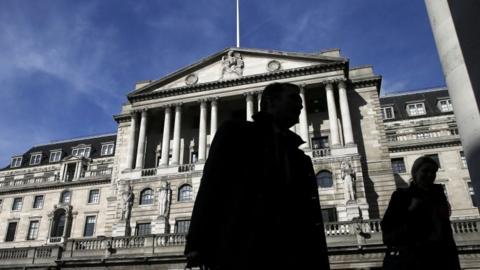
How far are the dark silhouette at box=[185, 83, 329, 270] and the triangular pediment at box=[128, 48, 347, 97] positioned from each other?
40.6 meters

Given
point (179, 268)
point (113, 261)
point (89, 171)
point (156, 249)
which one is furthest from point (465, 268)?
point (89, 171)

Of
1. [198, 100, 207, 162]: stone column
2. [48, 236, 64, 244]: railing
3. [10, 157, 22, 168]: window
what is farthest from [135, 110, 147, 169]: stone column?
[10, 157, 22, 168]: window

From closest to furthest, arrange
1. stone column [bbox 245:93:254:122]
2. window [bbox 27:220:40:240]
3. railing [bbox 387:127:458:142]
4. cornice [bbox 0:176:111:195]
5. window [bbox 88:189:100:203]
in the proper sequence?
stone column [bbox 245:93:254:122]
railing [bbox 387:127:458:142]
window [bbox 27:220:40:240]
window [bbox 88:189:100:203]
cornice [bbox 0:176:111:195]

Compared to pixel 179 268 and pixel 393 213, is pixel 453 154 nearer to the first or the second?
pixel 179 268

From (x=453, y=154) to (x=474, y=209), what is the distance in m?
6.75

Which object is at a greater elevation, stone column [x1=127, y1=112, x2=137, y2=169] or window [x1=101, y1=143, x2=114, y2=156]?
window [x1=101, y1=143, x2=114, y2=156]

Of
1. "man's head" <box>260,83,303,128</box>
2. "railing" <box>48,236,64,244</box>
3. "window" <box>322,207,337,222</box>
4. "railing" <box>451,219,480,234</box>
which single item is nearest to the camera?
"man's head" <box>260,83,303,128</box>

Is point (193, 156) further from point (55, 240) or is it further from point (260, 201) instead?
point (260, 201)

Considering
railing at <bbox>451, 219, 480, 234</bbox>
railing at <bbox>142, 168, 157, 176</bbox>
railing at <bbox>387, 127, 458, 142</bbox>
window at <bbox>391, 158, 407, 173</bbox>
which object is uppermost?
railing at <bbox>387, 127, 458, 142</bbox>

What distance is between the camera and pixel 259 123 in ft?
13.6

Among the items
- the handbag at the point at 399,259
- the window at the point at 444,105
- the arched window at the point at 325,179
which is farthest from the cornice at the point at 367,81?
the handbag at the point at 399,259

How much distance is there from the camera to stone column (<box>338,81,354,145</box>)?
39.6 m

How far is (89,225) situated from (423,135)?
152 feet

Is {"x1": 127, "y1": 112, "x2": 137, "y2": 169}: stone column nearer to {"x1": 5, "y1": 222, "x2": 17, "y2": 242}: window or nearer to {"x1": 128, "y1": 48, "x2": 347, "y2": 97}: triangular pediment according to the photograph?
{"x1": 128, "y1": 48, "x2": 347, "y2": 97}: triangular pediment
